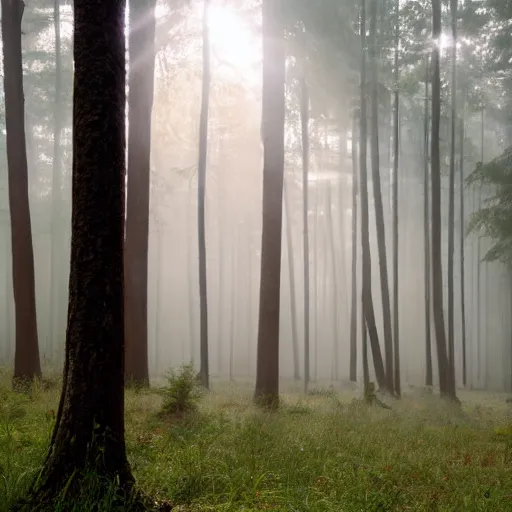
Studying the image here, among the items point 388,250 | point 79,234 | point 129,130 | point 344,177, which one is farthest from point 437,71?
point 388,250

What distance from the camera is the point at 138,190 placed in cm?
1191

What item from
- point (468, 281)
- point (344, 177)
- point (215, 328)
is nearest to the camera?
point (344, 177)

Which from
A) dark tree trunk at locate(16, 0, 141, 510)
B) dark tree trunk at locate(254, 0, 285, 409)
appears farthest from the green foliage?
dark tree trunk at locate(16, 0, 141, 510)

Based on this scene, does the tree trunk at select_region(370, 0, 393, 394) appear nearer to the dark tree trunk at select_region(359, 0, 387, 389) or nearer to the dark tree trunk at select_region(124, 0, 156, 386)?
the dark tree trunk at select_region(359, 0, 387, 389)

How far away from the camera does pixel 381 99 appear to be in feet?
56.9

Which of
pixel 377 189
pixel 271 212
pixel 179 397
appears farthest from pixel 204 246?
pixel 179 397

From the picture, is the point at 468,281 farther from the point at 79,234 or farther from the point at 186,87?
the point at 79,234

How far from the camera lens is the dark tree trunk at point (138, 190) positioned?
11461 millimetres

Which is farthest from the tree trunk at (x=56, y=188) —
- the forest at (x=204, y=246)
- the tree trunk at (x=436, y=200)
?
the tree trunk at (x=436, y=200)

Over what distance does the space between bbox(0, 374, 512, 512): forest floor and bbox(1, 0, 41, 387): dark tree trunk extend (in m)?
0.73

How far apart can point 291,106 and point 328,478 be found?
17524 millimetres

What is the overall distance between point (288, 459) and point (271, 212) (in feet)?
19.9

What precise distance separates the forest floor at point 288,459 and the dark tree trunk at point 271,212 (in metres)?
0.92

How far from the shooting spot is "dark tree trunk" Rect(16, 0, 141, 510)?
379 cm
